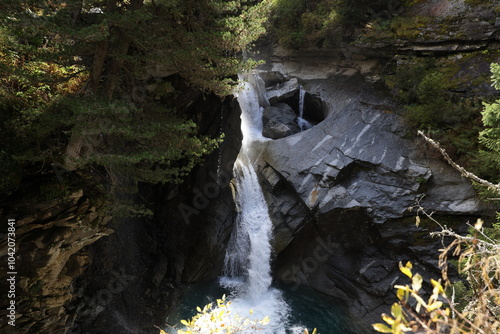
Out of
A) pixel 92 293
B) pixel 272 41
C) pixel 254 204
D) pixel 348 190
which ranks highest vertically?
pixel 272 41

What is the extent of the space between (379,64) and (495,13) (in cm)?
487

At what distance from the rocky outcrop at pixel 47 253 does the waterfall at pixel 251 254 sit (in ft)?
21.1

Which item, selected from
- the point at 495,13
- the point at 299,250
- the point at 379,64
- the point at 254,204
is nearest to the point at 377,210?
the point at 299,250

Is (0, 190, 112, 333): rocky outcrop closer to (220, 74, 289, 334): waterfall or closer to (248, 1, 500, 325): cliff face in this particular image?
(220, 74, 289, 334): waterfall

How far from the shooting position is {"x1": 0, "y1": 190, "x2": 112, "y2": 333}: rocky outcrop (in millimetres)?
5633

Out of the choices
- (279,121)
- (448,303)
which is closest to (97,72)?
(448,303)

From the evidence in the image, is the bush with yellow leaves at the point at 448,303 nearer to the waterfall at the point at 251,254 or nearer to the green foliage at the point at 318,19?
the waterfall at the point at 251,254

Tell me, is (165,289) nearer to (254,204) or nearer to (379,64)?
(254,204)

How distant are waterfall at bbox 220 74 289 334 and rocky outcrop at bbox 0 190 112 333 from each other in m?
6.42

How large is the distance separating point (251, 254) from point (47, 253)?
893 centimetres

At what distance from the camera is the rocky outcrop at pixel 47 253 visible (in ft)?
18.5

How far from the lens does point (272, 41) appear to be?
21578 mm

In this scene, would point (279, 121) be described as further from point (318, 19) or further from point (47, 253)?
point (47, 253)

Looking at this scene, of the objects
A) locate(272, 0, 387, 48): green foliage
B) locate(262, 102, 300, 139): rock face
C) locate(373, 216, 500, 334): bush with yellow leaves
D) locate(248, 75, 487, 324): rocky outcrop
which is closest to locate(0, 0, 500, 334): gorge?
locate(248, 75, 487, 324): rocky outcrop
